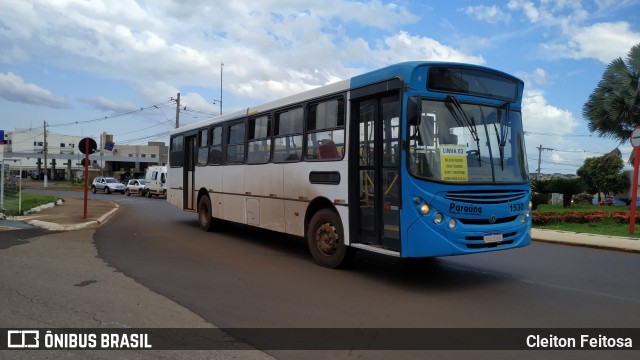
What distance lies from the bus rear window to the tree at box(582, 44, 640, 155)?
13.4 m

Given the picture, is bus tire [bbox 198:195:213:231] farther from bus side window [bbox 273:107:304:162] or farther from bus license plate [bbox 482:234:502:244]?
bus license plate [bbox 482:234:502:244]

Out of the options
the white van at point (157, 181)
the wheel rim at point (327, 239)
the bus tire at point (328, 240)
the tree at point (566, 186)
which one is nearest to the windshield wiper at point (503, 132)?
the bus tire at point (328, 240)

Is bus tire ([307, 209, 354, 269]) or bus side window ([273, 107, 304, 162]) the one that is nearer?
bus tire ([307, 209, 354, 269])

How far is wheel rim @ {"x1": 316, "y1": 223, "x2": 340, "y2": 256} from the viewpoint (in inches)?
324

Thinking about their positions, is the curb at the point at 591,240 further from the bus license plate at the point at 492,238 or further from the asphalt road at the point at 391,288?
the bus license plate at the point at 492,238

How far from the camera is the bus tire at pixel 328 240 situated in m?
8.09

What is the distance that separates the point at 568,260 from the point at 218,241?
8058 millimetres

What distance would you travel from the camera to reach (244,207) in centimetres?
1150

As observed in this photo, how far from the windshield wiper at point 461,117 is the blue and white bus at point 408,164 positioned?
0.05 ft

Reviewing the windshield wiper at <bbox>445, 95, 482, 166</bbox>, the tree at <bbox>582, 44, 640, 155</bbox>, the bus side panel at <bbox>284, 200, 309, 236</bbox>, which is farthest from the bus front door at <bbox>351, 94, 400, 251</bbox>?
the tree at <bbox>582, 44, 640, 155</bbox>

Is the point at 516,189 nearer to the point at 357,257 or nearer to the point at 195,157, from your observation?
the point at 357,257

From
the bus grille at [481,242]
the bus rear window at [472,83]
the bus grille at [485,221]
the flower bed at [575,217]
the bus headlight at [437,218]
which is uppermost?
the bus rear window at [472,83]

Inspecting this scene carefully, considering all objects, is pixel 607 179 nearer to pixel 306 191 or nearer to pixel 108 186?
pixel 306 191

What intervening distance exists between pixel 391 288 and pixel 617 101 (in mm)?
16035
